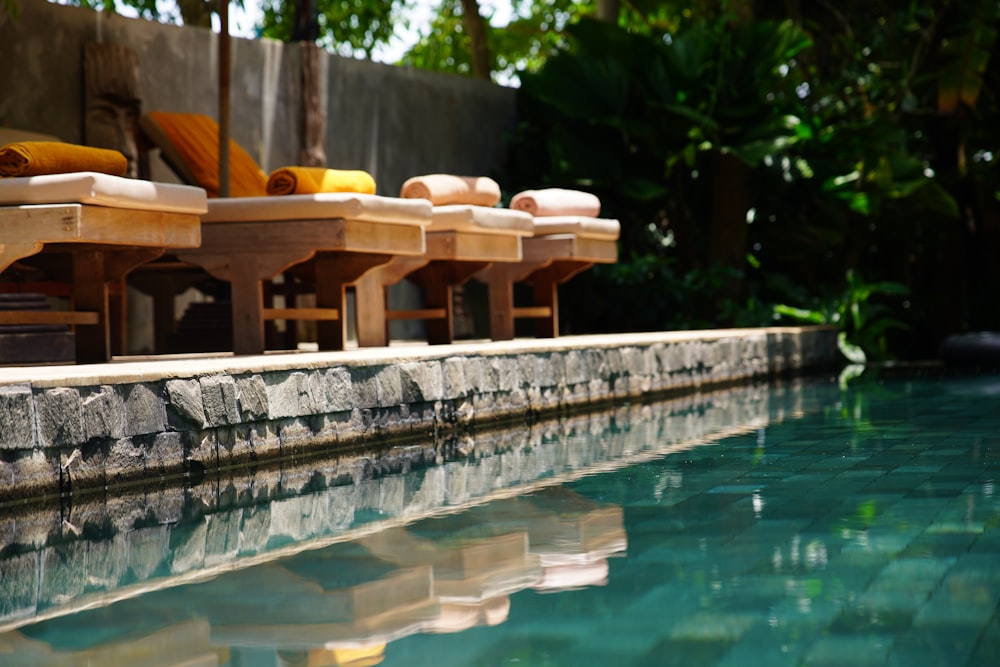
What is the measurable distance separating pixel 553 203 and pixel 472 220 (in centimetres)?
143

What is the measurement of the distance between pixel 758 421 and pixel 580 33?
6.55m

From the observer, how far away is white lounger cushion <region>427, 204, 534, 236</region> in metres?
7.21

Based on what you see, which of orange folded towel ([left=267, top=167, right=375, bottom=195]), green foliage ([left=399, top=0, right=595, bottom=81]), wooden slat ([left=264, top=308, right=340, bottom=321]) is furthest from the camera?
green foliage ([left=399, top=0, right=595, bottom=81])

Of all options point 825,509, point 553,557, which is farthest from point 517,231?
point 553,557

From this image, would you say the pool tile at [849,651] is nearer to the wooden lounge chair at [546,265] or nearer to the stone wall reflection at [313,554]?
the stone wall reflection at [313,554]

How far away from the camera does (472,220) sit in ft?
23.8

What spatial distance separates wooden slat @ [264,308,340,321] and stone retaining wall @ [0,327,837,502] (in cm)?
55

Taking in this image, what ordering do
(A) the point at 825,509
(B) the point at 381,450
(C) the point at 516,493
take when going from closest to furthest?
(A) the point at 825,509 → (C) the point at 516,493 → (B) the point at 381,450

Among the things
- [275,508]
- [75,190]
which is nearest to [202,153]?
[75,190]

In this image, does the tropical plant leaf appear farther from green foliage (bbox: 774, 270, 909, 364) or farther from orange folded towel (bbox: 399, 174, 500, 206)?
orange folded towel (bbox: 399, 174, 500, 206)

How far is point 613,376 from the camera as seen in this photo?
7617mm

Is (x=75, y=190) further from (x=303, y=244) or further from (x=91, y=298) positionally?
(x=303, y=244)

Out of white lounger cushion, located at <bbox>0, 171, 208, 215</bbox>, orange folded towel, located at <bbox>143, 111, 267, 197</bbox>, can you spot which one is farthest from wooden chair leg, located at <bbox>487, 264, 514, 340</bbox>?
white lounger cushion, located at <bbox>0, 171, 208, 215</bbox>

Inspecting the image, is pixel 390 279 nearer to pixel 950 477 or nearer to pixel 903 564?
pixel 950 477
